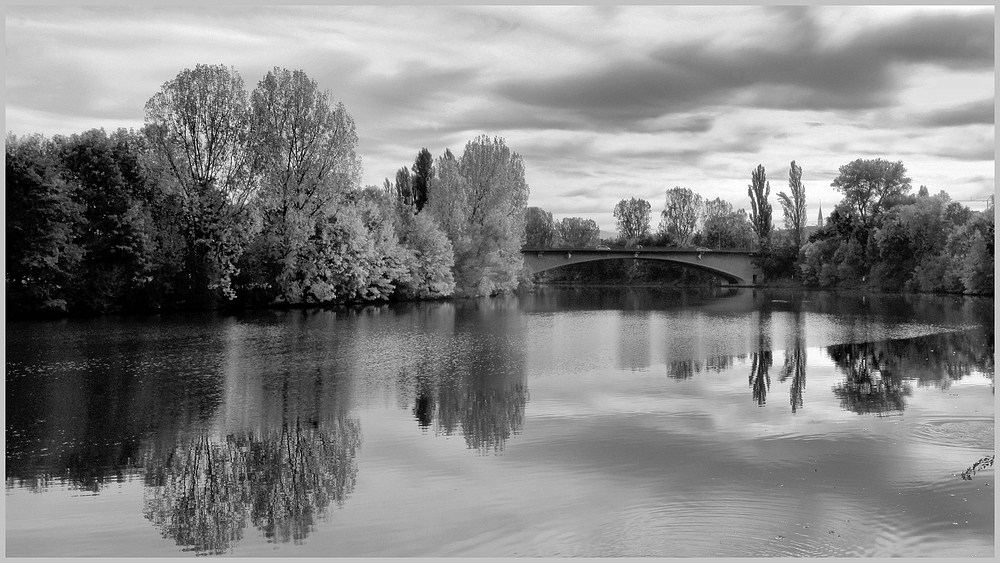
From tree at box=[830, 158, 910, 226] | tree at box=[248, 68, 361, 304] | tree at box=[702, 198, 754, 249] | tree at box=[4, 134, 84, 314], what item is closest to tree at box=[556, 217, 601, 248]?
tree at box=[702, 198, 754, 249]

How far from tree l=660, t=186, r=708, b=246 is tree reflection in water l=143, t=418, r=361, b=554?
121 m

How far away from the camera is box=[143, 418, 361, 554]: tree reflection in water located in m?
9.24

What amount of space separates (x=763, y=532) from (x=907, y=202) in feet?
280

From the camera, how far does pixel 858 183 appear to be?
290ft

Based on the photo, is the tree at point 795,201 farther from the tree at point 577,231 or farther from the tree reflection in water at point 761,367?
the tree reflection in water at point 761,367

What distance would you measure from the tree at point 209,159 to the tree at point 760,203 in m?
76.6

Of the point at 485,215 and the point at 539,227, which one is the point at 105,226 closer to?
the point at 485,215

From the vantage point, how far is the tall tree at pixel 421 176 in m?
71.9

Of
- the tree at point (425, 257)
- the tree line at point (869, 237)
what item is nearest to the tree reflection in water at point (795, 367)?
the tree at point (425, 257)

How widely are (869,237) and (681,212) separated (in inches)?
Answer: 1995

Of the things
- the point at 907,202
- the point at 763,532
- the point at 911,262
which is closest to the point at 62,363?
the point at 763,532

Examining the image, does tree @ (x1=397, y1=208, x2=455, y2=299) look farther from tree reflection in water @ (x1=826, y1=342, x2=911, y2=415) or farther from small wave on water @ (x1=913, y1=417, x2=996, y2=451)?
small wave on water @ (x1=913, y1=417, x2=996, y2=451)

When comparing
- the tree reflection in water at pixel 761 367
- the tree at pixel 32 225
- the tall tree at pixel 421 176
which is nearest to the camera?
the tree reflection in water at pixel 761 367

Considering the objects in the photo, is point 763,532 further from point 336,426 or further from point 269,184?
point 269,184
